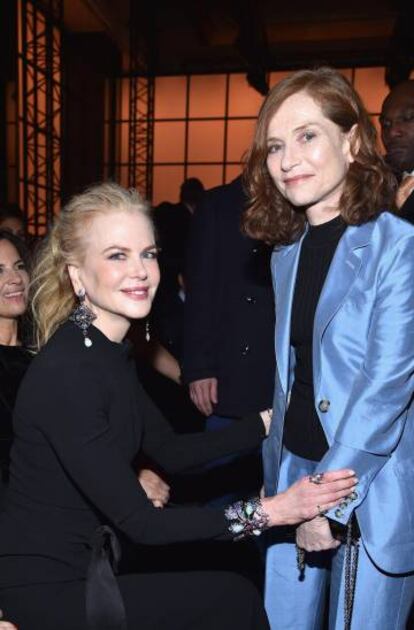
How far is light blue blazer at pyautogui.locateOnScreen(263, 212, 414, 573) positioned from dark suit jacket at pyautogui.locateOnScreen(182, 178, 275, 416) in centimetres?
89

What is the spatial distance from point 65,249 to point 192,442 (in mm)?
703

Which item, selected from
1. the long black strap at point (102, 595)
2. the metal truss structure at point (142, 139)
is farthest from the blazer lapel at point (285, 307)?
the metal truss structure at point (142, 139)

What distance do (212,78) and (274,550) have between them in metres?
14.4

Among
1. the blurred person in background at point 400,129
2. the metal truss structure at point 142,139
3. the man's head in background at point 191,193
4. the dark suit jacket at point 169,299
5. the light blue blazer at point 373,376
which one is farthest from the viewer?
the metal truss structure at point 142,139

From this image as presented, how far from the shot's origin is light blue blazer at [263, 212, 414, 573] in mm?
1310

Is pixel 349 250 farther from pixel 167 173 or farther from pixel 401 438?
pixel 167 173

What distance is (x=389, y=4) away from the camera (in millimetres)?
12156

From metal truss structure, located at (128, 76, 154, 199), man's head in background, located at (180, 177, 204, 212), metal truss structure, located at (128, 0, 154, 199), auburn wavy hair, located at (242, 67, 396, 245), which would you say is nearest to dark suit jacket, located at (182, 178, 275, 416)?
auburn wavy hair, located at (242, 67, 396, 245)

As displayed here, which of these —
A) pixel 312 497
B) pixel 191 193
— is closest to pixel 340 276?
pixel 312 497

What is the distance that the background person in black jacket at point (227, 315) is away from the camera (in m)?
2.30

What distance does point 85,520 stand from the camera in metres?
1.48

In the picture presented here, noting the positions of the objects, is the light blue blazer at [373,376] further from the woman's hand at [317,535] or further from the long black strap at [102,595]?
the long black strap at [102,595]

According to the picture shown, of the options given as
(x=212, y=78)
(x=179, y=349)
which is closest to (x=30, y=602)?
(x=179, y=349)

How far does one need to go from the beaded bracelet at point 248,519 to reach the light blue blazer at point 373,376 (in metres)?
0.16
